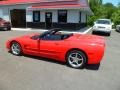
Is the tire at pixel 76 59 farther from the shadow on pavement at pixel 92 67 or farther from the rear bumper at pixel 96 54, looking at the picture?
the shadow on pavement at pixel 92 67

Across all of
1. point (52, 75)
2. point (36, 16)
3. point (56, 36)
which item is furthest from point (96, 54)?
point (36, 16)

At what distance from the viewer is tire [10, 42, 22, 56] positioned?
8797mm

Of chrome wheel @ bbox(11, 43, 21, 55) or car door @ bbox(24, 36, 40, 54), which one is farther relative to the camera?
chrome wheel @ bbox(11, 43, 21, 55)

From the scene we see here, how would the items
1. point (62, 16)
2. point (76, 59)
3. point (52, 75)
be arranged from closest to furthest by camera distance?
point (52, 75) < point (76, 59) < point (62, 16)

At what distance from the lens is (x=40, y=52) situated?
817 cm

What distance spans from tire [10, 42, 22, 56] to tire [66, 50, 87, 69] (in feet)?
7.93

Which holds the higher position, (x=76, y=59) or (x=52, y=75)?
(x=76, y=59)

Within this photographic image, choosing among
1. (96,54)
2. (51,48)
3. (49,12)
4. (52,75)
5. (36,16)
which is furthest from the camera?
(36,16)

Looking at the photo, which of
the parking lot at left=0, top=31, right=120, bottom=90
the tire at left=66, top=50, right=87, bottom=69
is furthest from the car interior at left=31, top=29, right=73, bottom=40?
the parking lot at left=0, top=31, right=120, bottom=90

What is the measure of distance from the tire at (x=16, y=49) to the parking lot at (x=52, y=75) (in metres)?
0.48

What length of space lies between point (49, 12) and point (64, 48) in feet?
62.9

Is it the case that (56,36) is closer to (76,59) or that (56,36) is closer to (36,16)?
(76,59)

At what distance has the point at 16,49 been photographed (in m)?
8.93

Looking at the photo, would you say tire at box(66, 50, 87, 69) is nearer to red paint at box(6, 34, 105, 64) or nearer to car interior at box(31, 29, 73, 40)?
red paint at box(6, 34, 105, 64)
